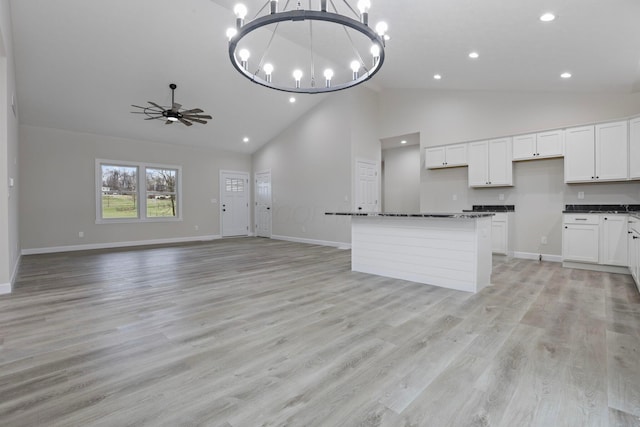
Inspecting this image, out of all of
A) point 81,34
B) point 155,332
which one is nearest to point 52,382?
point 155,332

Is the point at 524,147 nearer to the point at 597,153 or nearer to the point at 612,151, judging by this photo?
the point at 597,153

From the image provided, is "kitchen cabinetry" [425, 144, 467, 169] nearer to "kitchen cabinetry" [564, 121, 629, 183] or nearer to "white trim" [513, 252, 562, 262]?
"kitchen cabinetry" [564, 121, 629, 183]

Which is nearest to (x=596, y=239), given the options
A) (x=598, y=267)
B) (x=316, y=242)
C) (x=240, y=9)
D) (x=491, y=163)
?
(x=598, y=267)

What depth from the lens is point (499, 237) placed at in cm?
582

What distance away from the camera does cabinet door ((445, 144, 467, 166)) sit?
6.42 m

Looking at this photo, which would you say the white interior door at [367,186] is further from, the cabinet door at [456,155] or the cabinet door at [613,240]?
the cabinet door at [613,240]

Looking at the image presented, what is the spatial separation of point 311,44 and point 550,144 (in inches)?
172

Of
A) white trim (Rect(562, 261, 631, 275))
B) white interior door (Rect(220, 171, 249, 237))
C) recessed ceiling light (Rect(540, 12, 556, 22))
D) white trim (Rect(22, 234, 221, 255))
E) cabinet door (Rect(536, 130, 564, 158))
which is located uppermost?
recessed ceiling light (Rect(540, 12, 556, 22))

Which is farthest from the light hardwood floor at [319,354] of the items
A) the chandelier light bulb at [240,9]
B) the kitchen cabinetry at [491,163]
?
the chandelier light bulb at [240,9]

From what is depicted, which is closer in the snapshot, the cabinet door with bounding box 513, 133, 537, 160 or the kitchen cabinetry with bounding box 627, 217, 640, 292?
the kitchen cabinetry with bounding box 627, 217, 640, 292

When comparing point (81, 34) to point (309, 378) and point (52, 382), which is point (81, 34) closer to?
point (52, 382)

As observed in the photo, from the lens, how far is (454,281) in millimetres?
3738

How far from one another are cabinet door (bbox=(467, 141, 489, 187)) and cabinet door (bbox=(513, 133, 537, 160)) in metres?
0.49

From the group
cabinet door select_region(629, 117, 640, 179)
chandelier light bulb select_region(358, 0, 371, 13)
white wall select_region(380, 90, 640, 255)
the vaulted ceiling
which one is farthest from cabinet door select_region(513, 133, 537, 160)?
chandelier light bulb select_region(358, 0, 371, 13)
